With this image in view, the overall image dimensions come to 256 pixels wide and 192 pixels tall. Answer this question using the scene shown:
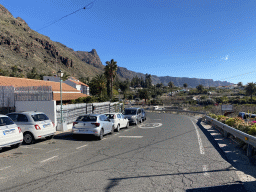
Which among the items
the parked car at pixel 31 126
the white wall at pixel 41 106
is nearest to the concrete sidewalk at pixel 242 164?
the parked car at pixel 31 126

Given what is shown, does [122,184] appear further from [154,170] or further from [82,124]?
[82,124]

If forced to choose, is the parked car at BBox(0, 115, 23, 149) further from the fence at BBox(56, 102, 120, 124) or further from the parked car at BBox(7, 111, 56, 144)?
the fence at BBox(56, 102, 120, 124)

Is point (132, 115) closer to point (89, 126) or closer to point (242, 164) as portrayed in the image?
point (89, 126)

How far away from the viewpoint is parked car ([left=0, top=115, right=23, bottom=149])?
8000mm

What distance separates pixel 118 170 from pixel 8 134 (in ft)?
16.9

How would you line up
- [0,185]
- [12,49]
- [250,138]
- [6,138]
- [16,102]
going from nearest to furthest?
1. [0,185]
2. [250,138]
3. [6,138]
4. [16,102]
5. [12,49]

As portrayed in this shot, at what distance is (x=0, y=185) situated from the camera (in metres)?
4.90

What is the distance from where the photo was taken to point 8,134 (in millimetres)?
8273

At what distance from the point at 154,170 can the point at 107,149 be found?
11.1 feet

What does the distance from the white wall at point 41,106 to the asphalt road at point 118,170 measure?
18.8ft

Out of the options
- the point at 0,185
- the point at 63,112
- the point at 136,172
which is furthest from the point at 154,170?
the point at 63,112

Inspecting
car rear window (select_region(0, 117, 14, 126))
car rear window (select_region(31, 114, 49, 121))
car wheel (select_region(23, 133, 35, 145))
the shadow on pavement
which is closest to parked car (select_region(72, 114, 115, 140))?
car rear window (select_region(31, 114, 49, 121))

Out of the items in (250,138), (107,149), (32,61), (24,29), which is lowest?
(107,149)

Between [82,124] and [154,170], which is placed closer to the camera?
[154,170]
